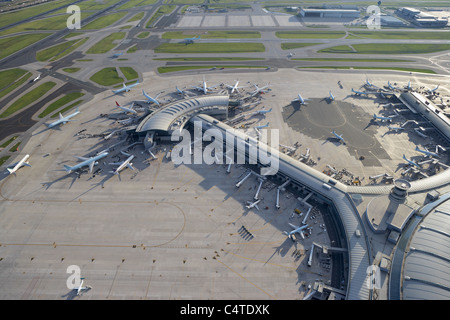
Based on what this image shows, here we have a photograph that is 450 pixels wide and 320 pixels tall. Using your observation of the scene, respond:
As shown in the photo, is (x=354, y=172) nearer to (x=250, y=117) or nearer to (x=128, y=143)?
(x=250, y=117)

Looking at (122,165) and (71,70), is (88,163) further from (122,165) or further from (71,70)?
(71,70)

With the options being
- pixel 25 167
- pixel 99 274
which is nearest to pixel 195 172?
pixel 99 274

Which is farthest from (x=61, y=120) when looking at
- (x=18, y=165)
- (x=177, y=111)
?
(x=177, y=111)

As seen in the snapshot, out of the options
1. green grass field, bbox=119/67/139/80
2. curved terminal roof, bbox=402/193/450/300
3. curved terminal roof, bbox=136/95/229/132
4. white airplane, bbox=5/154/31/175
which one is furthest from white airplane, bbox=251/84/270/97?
white airplane, bbox=5/154/31/175

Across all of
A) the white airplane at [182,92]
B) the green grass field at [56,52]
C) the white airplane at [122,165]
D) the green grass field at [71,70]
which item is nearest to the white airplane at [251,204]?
the white airplane at [122,165]

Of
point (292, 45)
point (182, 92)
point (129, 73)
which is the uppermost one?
point (292, 45)

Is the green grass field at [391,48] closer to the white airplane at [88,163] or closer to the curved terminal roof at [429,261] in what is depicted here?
the curved terminal roof at [429,261]
